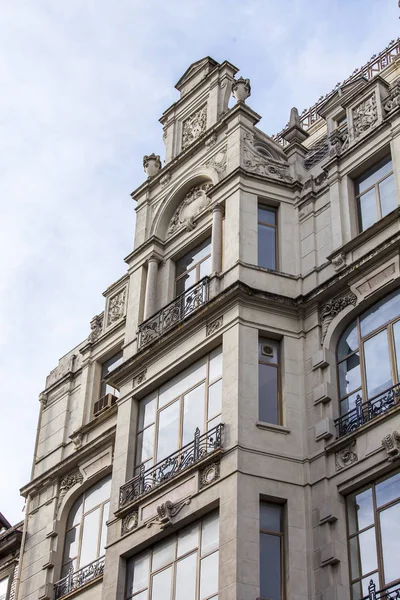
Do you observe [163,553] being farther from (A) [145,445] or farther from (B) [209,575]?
(A) [145,445]

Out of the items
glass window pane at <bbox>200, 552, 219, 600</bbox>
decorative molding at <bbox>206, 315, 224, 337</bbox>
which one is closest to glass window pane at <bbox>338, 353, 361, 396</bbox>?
decorative molding at <bbox>206, 315, 224, 337</bbox>

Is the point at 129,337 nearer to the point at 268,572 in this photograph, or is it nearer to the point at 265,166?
the point at 265,166

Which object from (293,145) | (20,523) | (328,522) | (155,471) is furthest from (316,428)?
(20,523)

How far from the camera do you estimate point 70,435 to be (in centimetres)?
3366

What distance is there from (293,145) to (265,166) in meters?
1.26

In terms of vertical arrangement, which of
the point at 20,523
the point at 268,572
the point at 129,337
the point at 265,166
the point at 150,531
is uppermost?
the point at 265,166

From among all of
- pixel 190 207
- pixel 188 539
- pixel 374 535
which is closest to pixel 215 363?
pixel 188 539

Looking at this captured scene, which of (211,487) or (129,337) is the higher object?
(129,337)

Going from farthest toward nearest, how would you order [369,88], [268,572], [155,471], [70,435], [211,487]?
[70,435] < [369,88] < [155,471] < [211,487] < [268,572]

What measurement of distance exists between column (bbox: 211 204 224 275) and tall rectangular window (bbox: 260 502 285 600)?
22.8ft

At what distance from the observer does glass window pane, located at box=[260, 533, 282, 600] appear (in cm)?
2258

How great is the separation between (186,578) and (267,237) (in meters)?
9.39

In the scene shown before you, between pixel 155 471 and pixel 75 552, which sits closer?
pixel 155 471

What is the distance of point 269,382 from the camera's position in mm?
26125
